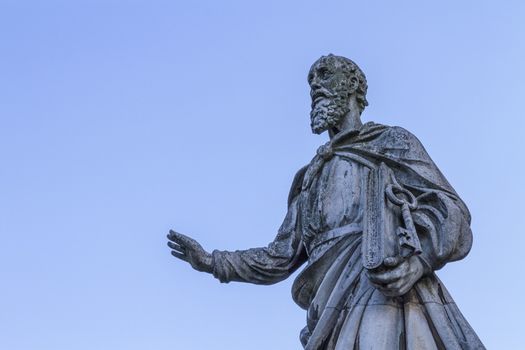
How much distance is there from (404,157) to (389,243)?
130 cm

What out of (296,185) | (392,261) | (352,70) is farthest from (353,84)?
(392,261)

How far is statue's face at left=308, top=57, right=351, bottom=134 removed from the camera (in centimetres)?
1205

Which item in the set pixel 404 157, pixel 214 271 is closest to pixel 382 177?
pixel 404 157

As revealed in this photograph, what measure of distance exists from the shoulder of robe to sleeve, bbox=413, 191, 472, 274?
1852 mm

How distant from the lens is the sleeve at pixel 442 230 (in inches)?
406

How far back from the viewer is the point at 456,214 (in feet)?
34.5

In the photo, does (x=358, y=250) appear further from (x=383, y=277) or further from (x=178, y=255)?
(x=178, y=255)

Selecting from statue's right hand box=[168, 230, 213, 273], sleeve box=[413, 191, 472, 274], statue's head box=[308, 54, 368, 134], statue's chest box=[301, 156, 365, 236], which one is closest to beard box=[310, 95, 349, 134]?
statue's head box=[308, 54, 368, 134]

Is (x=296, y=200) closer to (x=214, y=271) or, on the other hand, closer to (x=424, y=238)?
(x=214, y=271)

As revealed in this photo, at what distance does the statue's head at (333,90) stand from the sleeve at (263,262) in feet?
3.65

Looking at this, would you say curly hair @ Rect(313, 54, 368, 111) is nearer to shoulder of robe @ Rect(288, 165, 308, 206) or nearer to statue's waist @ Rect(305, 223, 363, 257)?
shoulder of robe @ Rect(288, 165, 308, 206)

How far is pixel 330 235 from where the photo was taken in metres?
11.2

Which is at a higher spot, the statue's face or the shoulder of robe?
the statue's face

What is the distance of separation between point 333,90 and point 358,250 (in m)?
2.10
